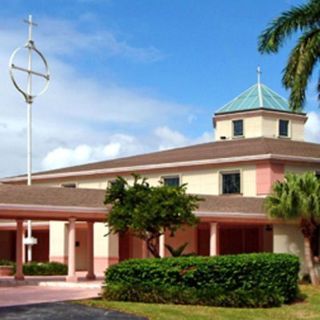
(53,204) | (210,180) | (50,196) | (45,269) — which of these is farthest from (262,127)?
(53,204)

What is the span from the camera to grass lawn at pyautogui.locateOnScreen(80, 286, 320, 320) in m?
20.1

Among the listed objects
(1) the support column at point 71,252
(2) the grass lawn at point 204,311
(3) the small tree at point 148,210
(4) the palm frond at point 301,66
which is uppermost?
(4) the palm frond at point 301,66

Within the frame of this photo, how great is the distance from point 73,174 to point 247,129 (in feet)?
34.4

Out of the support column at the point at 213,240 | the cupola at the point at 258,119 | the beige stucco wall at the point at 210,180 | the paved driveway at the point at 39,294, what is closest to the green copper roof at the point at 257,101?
the cupola at the point at 258,119

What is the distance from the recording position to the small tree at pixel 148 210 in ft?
92.1

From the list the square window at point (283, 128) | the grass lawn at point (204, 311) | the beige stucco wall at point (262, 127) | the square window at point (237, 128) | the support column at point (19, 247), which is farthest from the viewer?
→ the square window at point (237, 128)

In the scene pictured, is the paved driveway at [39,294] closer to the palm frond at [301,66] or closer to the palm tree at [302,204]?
the palm tree at [302,204]

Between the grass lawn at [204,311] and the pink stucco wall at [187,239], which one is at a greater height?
the pink stucco wall at [187,239]

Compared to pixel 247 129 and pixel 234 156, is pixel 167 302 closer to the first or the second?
pixel 234 156

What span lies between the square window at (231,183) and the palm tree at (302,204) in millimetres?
5834

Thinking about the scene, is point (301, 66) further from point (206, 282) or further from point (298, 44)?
point (206, 282)

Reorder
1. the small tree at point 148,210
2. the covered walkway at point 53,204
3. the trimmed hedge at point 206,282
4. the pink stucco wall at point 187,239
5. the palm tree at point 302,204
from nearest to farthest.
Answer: the trimmed hedge at point 206,282, the covered walkway at point 53,204, the small tree at point 148,210, the palm tree at point 302,204, the pink stucco wall at point 187,239

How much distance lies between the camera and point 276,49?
91.9ft

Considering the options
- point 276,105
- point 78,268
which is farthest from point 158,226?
point 276,105
